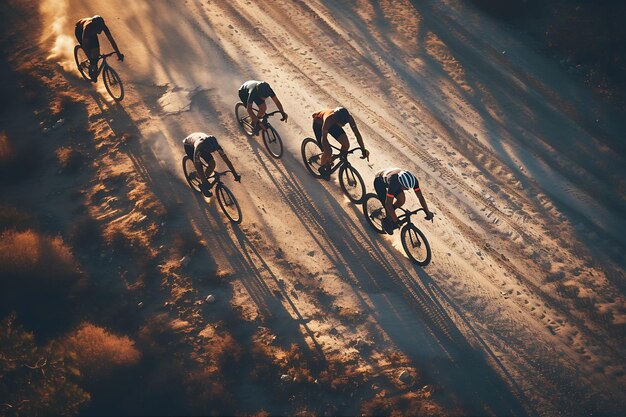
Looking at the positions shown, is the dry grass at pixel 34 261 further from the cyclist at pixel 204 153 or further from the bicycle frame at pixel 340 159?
the bicycle frame at pixel 340 159

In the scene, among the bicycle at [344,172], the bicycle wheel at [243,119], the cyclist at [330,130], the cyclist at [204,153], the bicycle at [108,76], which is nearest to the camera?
the cyclist at [204,153]

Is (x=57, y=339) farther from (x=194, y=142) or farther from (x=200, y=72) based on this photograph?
(x=200, y=72)

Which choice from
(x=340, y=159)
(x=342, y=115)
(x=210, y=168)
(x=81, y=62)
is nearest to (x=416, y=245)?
(x=340, y=159)

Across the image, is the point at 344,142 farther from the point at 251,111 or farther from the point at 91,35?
the point at 91,35

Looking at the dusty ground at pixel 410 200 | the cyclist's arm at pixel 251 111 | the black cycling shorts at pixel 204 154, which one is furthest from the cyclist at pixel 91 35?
the black cycling shorts at pixel 204 154

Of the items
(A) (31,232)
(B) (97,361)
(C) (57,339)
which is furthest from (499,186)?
(A) (31,232)
